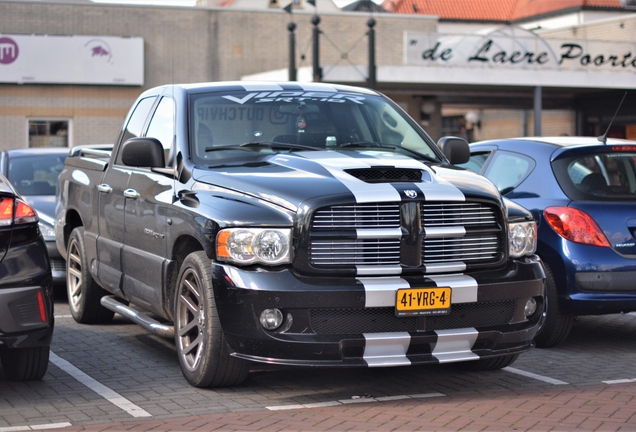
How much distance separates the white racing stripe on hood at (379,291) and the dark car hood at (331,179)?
46 centimetres

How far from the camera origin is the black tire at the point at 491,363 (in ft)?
21.7

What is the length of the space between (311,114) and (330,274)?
1.78m

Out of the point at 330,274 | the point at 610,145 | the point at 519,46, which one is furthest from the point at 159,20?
the point at 330,274

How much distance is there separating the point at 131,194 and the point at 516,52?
63.2 feet

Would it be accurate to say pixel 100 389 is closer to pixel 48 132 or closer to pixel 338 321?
pixel 338 321

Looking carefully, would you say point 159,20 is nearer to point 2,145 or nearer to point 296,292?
point 2,145

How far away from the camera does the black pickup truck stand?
535 centimetres

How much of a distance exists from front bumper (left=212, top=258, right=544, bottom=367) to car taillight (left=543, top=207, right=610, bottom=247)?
1.93 meters

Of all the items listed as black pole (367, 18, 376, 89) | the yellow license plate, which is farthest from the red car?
black pole (367, 18, 376, 89)

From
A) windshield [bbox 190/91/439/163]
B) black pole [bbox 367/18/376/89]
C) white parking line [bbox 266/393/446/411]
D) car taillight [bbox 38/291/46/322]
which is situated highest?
black pole [bbox 367/18/376/89]

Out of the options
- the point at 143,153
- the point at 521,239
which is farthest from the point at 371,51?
the point at 521,239

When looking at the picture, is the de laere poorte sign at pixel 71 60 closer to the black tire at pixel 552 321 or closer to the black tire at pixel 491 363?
the black tire at pixel 552 321

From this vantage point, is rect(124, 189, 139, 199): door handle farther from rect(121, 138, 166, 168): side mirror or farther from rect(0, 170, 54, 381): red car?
rect(0, 170, 54, 381): red car

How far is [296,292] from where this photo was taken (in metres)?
5.27
